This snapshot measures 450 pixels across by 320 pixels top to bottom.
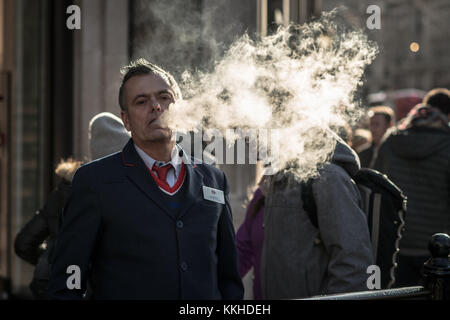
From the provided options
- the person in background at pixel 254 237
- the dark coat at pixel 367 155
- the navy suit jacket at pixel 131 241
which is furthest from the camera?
the dark coat at pixel 367 155

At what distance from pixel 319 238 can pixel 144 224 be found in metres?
1.14

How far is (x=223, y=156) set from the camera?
4.69 meters

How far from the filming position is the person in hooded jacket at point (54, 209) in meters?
3.49

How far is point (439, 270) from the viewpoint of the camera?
2.62m

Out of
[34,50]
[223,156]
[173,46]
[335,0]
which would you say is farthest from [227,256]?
[335,0]

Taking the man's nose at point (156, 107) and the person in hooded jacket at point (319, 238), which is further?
the person in hooded jacket at point (319, 238)

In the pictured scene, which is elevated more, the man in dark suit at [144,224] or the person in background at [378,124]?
the person in background at [378,124]

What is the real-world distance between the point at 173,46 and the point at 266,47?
2.23m

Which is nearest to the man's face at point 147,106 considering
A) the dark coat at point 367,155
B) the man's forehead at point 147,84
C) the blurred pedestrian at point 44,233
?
the man's forehead at point 147,84

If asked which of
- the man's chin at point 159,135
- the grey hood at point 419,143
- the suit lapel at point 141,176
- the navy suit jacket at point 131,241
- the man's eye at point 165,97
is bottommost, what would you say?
the navy suit jacket at point 131,241

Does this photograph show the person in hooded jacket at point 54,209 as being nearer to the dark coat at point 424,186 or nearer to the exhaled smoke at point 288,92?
the exhaled smoke at point 288,92

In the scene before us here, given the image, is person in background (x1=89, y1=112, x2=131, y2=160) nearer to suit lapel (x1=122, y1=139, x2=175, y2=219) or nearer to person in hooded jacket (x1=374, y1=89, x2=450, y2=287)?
suit lapel (x1=122, y1=139, x2=175, y2=219)

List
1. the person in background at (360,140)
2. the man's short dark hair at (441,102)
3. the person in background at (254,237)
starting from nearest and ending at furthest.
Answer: the person in background at (254,237) → the man's short dark hair at (441,102) → the person in background at (360,140)

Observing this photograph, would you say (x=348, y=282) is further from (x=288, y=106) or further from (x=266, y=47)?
(x=266, y=47)
